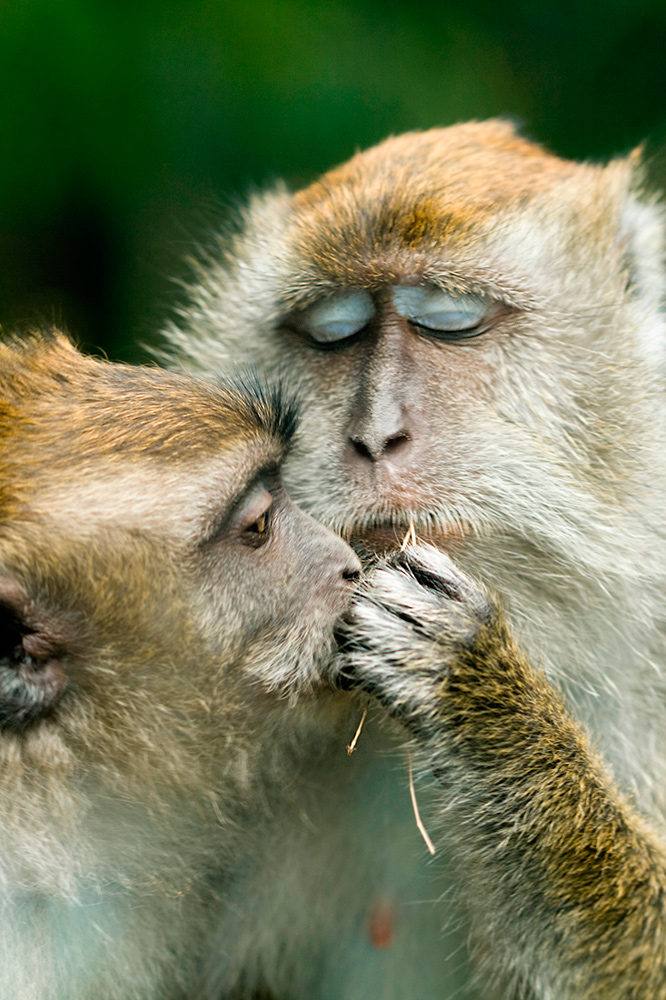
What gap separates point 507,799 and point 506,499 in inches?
27.7

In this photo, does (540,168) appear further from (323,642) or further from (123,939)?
(123,939)

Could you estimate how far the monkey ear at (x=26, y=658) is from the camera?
1783 mm

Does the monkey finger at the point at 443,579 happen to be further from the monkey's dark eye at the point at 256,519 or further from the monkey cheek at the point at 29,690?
the monkey cheek at the point at 29,690

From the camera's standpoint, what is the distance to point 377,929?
2580mm

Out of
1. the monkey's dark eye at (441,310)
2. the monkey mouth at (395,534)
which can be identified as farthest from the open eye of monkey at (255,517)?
the monkey's dark eye at (441,310)

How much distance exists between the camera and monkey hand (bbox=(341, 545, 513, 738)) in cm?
210

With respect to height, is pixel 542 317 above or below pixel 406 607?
above

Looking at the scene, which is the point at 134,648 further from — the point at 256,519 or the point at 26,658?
the point at 256,519

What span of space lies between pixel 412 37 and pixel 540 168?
1.69m

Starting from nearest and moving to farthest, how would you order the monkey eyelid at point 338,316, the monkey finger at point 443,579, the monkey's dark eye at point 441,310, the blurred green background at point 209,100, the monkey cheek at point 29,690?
the monkey cheek at point 29,690 → the monkey finger at point 443,579 → the monkey's dark eye at point 441,310 → the monkey eyelid at point 338,316 → the blurred green background at point 209,100

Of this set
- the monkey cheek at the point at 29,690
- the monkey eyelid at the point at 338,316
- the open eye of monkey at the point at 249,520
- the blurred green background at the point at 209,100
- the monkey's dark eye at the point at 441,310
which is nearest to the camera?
the monkey cheek at the point at 29,690

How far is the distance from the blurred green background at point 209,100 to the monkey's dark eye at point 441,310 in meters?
1.39

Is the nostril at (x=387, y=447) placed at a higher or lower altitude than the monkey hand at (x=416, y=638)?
higher

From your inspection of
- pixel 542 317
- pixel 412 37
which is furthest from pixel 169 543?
pixel 412 37
